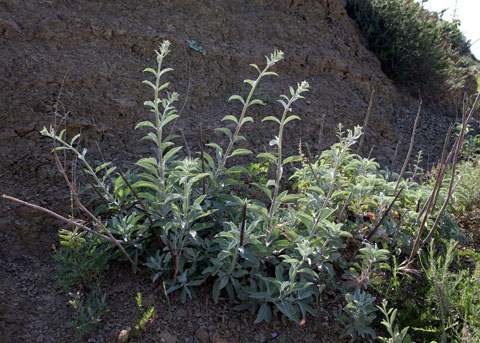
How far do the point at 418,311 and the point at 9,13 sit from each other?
188 inches

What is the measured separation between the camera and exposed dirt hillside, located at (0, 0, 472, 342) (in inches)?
127

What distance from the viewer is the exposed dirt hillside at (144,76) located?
3.23 m

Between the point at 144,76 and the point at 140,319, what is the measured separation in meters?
2.78

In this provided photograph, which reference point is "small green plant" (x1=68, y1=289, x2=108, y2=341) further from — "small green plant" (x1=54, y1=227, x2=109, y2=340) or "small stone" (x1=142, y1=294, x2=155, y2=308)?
"small stone" (x1=142, y1=294, x2=155, y2=308)

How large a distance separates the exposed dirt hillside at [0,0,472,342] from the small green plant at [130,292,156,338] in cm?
60

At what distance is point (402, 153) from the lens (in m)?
4.92

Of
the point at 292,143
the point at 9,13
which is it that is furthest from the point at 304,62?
the point at 9,13

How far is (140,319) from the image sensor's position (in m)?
2.32

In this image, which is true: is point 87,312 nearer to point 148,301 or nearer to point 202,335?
point 148,301

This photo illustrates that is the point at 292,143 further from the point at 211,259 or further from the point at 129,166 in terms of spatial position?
the point at 211,259

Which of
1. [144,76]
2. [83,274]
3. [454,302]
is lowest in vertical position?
[83,274]

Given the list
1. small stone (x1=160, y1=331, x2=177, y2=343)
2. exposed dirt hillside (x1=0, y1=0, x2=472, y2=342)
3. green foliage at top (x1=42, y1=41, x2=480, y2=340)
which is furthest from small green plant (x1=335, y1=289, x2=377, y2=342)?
exposed dirt hillside (x1=0, y1=0, x2=472, y2=342)

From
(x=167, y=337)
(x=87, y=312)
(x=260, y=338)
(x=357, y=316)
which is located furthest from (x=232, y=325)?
(x=87, y=312)

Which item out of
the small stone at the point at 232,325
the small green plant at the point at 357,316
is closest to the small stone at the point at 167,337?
the small stone at the point at 232,325
